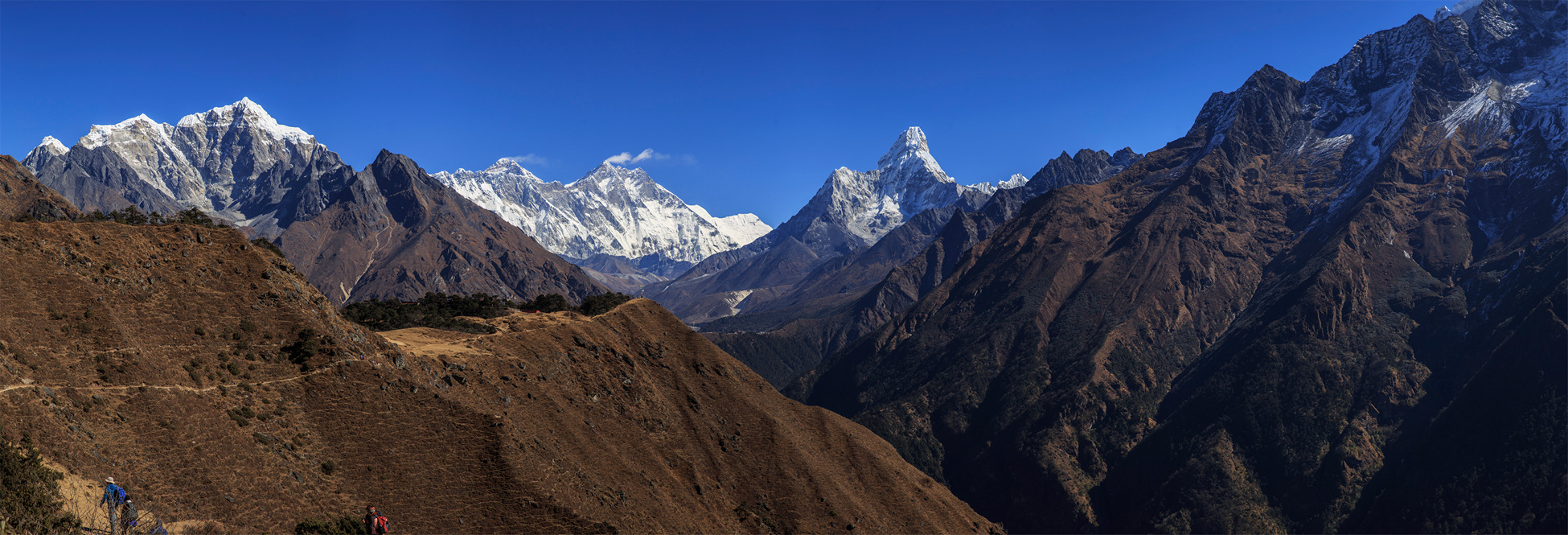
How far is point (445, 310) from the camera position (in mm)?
140875

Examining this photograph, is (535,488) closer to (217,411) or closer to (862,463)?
(217,411)

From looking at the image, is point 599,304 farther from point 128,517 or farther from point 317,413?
point 128,517

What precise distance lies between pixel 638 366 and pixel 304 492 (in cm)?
5272

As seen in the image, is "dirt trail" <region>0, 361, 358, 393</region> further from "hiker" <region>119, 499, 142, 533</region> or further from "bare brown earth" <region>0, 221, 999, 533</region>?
"hiker" <region>119, 499, 142, 533</region>

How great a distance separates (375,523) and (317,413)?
566 inches

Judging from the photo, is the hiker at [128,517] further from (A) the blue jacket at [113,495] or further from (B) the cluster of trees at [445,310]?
(B) the cluster of trees at [445,310]

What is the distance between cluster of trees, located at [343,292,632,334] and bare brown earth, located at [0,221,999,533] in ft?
40.2

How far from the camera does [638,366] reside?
380ft

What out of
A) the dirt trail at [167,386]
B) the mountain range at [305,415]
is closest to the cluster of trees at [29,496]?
the mountain range at [305,415]

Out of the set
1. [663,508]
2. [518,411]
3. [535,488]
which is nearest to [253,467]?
[535,488]

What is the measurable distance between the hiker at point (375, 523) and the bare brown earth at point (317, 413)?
338cm

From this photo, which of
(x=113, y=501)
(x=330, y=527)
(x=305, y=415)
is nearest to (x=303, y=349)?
(x=305, y=415)

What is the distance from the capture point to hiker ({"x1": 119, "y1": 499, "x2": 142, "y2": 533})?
167 ft

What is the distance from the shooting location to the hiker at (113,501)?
48.0m
